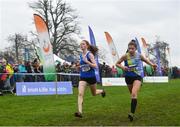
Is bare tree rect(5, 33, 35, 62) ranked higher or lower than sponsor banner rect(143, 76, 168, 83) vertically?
higher

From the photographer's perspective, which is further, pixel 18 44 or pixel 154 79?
pixel 18 44

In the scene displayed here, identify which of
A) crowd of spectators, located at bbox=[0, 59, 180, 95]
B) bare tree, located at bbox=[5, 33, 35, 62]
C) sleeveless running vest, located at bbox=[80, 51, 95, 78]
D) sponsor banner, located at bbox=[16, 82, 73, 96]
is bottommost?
sponsor banner, located at bbox=[16, 82, 73, 96]

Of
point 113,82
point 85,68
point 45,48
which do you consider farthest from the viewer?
point 113,82

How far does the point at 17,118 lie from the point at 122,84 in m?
25.0

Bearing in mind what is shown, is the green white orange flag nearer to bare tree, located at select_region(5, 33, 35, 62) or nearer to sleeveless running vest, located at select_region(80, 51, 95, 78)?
sleeveless running vest, located at select_region(80, 51, 95, 78)

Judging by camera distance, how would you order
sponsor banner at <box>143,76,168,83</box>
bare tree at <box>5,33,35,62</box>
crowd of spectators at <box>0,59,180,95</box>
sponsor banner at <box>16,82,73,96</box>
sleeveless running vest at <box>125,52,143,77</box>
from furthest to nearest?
bare tree at <box>5,33,35,62</box>, sponsor banner at <box>143,76,168,83</box>, crowd of spectators at <box>0,59,180,95</box>, sponsor banner at <box>16,82,73,96</box>, sleeveless running vest at <box>125,52,143,77</box>

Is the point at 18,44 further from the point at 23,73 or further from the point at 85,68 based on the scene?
the point at 85,68

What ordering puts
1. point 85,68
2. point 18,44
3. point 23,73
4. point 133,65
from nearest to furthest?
point 133,65
point 85,68
point 23,73
point 18,44

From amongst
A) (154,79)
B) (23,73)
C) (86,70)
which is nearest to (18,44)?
(154,79)

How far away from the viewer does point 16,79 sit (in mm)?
22578

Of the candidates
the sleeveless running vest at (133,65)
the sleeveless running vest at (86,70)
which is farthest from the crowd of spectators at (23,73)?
the sleeveless running vest at (133,65)

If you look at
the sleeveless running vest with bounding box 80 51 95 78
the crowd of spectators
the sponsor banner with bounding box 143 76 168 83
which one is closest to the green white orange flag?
the crowd of spectators

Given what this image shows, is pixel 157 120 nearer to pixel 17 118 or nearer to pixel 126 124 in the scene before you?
pixel 126 124

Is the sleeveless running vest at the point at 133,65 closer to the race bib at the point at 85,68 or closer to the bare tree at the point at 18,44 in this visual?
the race bib at the point at 85,68
